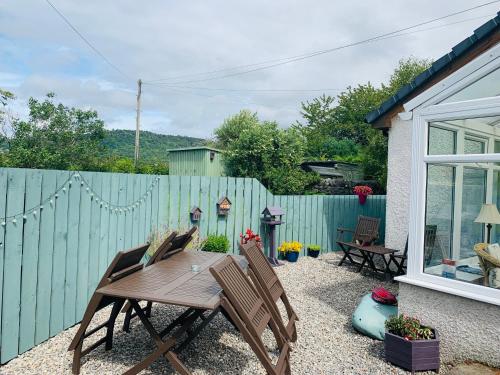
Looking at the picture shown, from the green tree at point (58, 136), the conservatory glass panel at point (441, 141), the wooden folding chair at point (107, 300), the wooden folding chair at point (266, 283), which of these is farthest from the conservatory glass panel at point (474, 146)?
the green tree at point (58, 136)

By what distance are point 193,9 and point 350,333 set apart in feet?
28.4

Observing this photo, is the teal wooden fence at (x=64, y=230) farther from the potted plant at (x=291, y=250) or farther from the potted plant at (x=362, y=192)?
the potted plant at (x=362, y=192)

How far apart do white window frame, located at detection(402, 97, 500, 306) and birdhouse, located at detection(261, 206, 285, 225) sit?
3.58 meters

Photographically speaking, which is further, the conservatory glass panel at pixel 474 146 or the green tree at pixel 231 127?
the green tree at pixel 231 127

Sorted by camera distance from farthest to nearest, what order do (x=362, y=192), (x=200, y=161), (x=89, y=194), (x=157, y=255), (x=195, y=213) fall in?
(x=200, y=161)
(x=362, y=192)
(x=195, y=213)
(x=89, y=194)
(x=157, y=255)

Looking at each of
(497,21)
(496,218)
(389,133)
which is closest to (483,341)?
(496,218)

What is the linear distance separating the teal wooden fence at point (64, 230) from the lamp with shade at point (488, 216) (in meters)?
4.16

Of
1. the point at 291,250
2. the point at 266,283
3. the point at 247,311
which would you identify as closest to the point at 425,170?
the point at 266,283

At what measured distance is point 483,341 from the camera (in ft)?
10.3

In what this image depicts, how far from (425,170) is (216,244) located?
3.73 m

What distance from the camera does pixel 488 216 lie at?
352 cm

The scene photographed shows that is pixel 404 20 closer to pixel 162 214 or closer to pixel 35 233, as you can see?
pixel 162 214

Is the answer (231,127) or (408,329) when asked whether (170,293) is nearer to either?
(408,329)

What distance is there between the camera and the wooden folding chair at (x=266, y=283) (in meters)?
3.22
